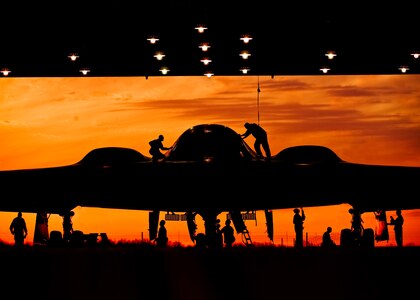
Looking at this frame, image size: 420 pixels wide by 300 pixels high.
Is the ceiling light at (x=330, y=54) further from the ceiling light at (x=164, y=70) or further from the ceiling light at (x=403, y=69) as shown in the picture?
the ceiling light at (x=164, y=70)

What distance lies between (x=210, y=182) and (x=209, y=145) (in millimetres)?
1975

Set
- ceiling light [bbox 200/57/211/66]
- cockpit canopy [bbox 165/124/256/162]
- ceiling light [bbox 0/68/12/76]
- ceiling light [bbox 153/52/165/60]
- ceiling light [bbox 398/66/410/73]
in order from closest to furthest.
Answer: cockpit canopy [bbox 165/124/256/162]
ceiling light [bbox 153/52/165/60]
ceiling light [bbox 200/57/211/66]
ceiling light [bbox 0/68/12/76]
ceiling light [bbox 398/66/410/73]

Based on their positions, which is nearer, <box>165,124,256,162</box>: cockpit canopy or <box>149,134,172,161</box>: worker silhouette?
<box>165,124,256,162</box>: cockpit canopy

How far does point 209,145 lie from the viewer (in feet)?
76.3

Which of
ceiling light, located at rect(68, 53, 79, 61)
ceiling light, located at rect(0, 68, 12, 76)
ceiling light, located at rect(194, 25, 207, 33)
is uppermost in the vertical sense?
ceiling light, located at rect(0, 68, 12, 76)

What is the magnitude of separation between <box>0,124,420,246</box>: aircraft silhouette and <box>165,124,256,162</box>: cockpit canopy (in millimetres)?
29

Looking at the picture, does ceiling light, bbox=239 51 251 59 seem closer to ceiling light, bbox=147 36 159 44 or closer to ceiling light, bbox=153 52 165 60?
ceiling light, bbox=153 52 165 60

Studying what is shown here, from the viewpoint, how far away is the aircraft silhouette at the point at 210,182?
2202 cm

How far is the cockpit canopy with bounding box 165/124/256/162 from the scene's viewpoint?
22820mm

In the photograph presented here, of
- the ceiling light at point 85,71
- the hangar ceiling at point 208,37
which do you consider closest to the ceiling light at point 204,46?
the hangar ceiling at point 208,37

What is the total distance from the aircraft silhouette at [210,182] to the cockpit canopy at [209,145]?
29 millimetres

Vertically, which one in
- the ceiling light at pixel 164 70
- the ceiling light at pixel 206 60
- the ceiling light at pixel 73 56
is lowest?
the ceiling light at pixel 73 56

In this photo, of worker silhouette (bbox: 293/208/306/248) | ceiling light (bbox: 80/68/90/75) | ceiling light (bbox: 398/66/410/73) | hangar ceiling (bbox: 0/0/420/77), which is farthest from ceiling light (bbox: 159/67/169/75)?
ceiling light (bbox: 398/66/410/73)

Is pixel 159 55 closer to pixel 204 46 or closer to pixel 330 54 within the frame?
pixel 204 46
